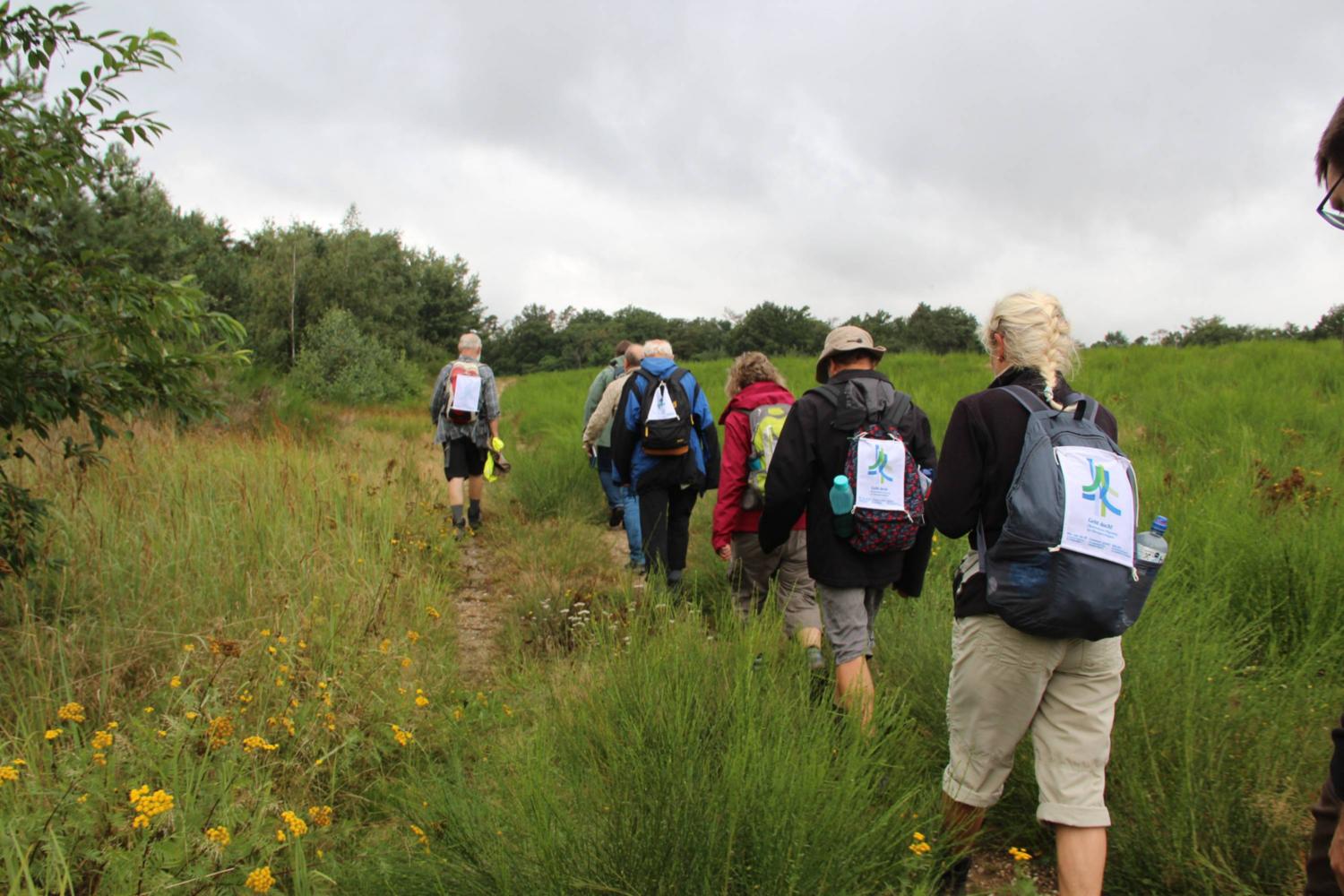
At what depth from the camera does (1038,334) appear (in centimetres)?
267

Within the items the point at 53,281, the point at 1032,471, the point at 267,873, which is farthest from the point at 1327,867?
the point at 53,281

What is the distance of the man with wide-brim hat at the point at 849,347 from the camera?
12.6 feet

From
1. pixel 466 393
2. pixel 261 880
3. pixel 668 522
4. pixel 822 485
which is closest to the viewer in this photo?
pixel 261 880

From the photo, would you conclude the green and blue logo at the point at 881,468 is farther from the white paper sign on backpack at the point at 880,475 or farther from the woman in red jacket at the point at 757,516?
the woman in red jacket at the point at 757,516

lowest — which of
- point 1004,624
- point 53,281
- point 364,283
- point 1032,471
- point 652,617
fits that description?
point 652,617

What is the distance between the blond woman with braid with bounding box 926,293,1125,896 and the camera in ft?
8.23

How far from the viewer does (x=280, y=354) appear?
2386 centimetres

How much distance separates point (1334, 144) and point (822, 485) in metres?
2.49

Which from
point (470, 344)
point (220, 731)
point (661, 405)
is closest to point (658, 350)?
point (661, 405)

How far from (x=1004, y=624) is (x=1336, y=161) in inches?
61.1

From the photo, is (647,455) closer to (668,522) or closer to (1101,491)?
(668,522)

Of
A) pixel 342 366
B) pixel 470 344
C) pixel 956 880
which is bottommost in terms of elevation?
pixel 956 880

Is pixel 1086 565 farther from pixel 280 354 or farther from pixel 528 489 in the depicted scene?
pixel 280 354

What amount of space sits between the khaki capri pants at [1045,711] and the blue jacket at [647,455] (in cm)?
351
